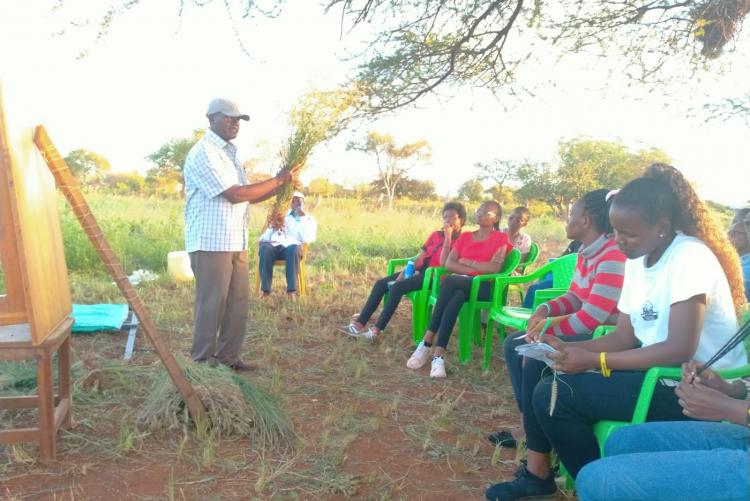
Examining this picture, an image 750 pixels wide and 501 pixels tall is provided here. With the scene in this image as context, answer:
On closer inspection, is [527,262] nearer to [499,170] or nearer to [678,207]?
[678,207]

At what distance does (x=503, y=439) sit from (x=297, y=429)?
1061mm

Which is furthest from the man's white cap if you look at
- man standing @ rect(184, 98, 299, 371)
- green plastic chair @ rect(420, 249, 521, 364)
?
green plastic chair @ rect(420, 249, 521, 364)

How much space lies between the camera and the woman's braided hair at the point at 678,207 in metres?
2.28

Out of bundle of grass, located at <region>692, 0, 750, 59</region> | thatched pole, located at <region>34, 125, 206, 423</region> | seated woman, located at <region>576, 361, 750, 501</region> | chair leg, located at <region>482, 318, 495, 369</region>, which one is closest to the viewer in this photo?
seated woman, located at <region>576, 361, 750, 501</region>

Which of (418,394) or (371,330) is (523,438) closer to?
(418,394)

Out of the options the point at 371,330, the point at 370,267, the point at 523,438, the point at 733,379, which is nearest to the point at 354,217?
the point at 370,267

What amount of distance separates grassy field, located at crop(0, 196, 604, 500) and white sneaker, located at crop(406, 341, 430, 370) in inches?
2.6

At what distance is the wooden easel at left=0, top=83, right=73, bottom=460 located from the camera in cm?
245

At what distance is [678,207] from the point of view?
2.33 m

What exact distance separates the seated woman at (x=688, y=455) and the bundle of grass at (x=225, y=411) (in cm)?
170

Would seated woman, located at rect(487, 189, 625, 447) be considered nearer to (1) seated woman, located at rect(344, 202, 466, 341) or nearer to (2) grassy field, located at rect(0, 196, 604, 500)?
(2) grassy field, located at rect(0, 196, 604, 500)

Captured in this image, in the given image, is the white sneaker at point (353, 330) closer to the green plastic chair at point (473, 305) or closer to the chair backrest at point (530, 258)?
the green plastic chair at point (473, 305)

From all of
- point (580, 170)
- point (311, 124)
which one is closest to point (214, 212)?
point (311, 124)

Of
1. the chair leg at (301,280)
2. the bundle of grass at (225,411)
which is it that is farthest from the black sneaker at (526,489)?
the chair leg at (301,280)
